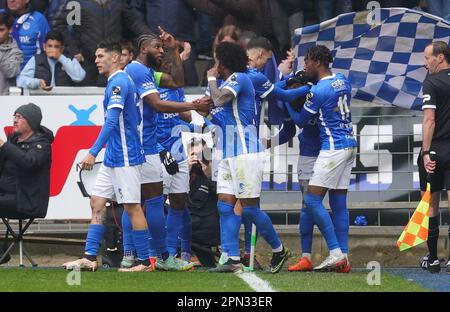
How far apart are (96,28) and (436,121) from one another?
514 centimetres

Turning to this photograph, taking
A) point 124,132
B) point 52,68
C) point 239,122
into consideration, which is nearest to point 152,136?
point 124,132

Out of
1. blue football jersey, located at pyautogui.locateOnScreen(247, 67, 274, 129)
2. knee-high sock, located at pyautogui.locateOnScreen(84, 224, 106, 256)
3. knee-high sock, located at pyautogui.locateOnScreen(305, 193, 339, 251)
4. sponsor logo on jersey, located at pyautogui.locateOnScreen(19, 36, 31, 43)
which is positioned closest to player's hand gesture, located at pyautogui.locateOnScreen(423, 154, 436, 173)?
knee-high sock, located at pyautogui.locateOnScreen(305, 193, 339, 251)

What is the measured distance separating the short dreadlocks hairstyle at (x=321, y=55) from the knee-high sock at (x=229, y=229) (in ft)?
5.68

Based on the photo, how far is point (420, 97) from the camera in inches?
539

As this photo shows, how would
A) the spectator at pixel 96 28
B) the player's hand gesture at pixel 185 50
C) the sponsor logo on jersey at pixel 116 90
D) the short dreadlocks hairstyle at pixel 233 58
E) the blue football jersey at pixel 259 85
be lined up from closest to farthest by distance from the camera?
the sponsor logo on jersey at pixel 116 90, the short dreadlocks hairstyle at pixel 233 58, the blue football jersey at pixel 259 85, the player's hand gesture at pixel 185 50, the spectator at pixel 96 28

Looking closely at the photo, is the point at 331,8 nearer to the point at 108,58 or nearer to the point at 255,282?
the point at 108,58

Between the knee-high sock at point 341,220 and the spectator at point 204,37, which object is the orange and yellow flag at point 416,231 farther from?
the spectator at point 204,37

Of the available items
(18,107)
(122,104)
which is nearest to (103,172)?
(122,104)

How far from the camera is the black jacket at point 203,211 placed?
1359 cm

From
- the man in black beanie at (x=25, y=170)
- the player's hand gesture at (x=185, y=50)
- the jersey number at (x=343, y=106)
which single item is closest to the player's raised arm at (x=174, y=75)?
the man in black beanie at (x=25, y=170)

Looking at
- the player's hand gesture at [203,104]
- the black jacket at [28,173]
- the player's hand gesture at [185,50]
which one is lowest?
the black jacket at [28,173]

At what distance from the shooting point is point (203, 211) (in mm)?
13625
